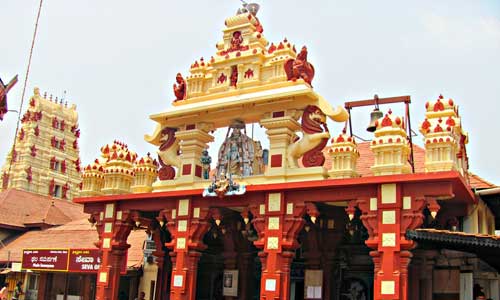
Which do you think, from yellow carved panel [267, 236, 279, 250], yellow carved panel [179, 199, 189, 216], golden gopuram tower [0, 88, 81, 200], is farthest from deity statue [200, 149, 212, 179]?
golden gopuram tower [0, 88, 81, 200]

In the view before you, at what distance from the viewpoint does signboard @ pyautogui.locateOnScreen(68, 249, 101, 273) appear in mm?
23403

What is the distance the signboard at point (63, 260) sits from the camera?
23.6 m

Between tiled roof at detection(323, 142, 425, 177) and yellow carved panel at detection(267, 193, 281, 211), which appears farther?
tiled roof at detection(323, 142, 425, 177)

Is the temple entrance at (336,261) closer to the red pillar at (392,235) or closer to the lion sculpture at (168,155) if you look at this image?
the red pillar at (392,235)

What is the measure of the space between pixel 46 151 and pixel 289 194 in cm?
4197

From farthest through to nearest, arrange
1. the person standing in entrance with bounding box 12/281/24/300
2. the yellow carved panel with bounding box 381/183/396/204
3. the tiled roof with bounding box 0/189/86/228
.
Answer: the tiled roof with bounding box 0/189/86/228 < the person standing in entrance with bounding box 12/281/24/300 < the yellow carved panel with bounding box 381/183/396/204

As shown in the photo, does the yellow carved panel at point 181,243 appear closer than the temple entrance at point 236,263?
Yes

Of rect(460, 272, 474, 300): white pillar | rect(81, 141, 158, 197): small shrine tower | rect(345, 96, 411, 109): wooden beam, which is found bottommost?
rect(460, 272, 474, 300): white pillar

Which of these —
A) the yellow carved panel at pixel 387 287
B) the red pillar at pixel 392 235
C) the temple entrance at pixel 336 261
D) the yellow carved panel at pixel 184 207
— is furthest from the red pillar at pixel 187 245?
the yellow carved panel at pixel 387 287

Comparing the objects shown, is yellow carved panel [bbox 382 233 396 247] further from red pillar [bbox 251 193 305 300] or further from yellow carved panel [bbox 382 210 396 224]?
red pillar [bbox 251 193 305 300]

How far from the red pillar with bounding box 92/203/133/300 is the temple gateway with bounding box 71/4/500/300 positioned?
42 mm

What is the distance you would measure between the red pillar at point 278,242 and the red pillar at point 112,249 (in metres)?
5.14

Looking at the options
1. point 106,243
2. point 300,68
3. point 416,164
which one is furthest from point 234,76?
point 106,243

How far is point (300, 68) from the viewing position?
17.0m
